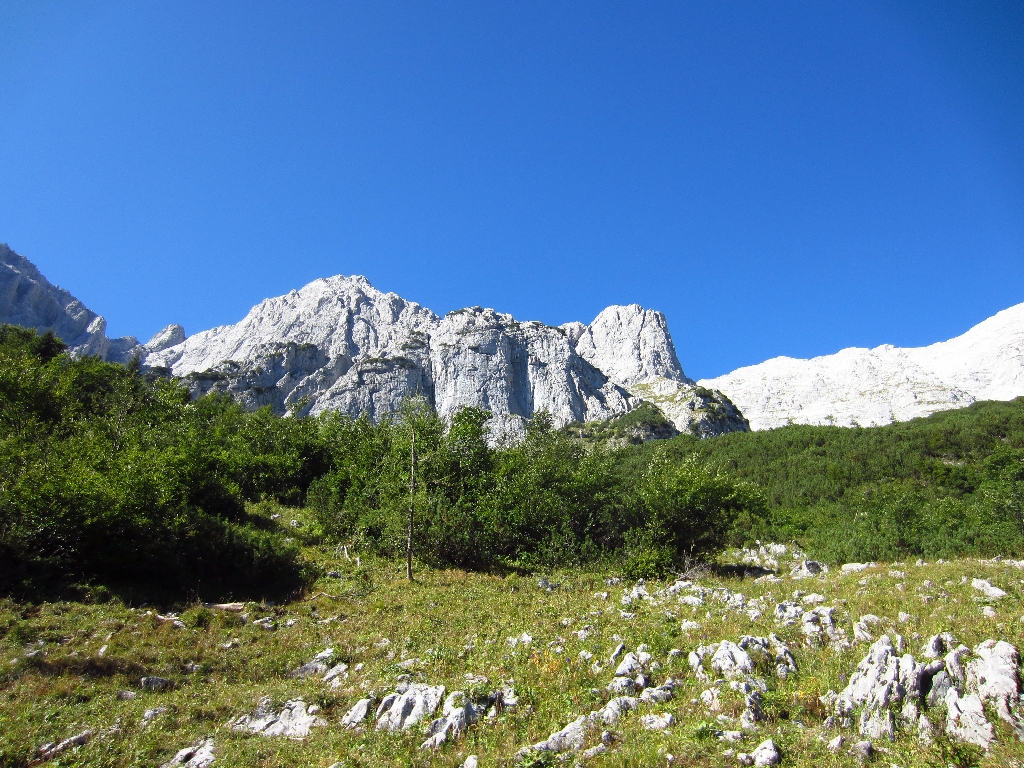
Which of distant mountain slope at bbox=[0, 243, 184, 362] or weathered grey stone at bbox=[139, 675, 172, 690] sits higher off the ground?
distant mountain slope at bbox=[0, 243, 184, 362]

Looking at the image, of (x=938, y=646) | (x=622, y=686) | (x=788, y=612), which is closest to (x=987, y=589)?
(x=788, y=612)

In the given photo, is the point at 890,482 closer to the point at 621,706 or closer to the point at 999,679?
the point at 999,679

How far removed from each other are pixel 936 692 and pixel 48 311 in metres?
222

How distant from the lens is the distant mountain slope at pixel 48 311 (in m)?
146

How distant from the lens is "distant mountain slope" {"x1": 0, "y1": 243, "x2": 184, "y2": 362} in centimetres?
14625

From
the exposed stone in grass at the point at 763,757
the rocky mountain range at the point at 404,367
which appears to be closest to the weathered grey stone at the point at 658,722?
the exposed stone in grass at the point at 763,757

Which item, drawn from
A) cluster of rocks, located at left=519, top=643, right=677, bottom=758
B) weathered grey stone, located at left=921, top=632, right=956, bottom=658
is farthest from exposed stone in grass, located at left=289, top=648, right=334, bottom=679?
weathered grey stone, located at left=921, top=632, right=956, bottom=658

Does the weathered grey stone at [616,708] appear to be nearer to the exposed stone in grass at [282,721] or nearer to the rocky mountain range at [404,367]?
the exposed stone in grass at [282,721]

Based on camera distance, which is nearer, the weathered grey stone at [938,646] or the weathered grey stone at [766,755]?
the weathered grey stone at [766,755]

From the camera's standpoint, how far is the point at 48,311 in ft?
524

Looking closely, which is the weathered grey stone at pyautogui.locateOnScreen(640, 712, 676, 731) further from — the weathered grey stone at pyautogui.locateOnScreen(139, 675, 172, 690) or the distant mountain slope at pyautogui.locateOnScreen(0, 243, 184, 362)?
the distant mountain slope at pyautogui.locateOnScreen(0, 243, 184, 362)

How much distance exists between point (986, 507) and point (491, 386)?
140 m

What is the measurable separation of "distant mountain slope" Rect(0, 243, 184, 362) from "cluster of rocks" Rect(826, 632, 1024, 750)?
190 m

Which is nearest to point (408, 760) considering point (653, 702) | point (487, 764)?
point (487, 764)
